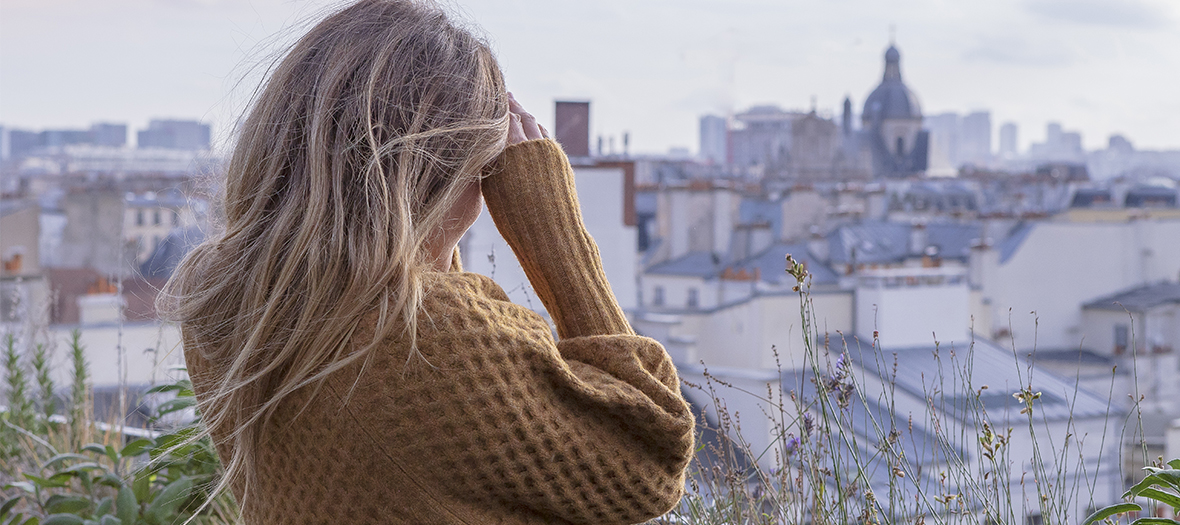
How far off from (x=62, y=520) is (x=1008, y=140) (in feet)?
190

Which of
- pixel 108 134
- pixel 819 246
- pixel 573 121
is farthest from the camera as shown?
pixel 108 134

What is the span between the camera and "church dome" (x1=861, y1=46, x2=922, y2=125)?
62.2m

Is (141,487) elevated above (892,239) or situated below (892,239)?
below

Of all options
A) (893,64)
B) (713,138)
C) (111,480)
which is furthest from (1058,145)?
(111,480)

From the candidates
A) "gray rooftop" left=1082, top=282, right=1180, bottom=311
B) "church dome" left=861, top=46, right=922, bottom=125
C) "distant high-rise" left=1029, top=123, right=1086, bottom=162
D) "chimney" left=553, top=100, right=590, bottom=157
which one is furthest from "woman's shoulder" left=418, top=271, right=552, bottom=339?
"church dome" left=861, top=46, right=922, bottom=125

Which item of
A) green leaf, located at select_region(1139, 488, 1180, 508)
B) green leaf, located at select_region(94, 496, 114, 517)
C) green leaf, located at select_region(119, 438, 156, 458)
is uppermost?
green leaf, located at select_region(1139, 488, 1180, 508)

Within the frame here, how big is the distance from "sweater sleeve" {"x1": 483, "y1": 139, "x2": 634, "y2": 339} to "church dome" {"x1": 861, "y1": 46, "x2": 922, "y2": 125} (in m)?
63.8

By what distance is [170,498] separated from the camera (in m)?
1.90

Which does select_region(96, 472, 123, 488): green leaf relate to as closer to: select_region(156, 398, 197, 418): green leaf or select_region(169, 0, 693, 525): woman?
select_region(156, 398, 197, 418): green leaf

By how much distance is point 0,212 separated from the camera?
40.6ft

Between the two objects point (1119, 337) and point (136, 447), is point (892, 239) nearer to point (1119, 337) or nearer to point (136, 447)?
point (1119, 337)

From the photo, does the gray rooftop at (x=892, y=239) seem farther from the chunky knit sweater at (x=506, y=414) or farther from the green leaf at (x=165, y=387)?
the chunky knit sweater at (x=506, y=414)

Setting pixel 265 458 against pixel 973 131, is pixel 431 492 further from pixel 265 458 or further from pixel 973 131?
pixel 973 131

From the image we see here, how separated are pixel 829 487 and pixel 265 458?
0.88 meters
